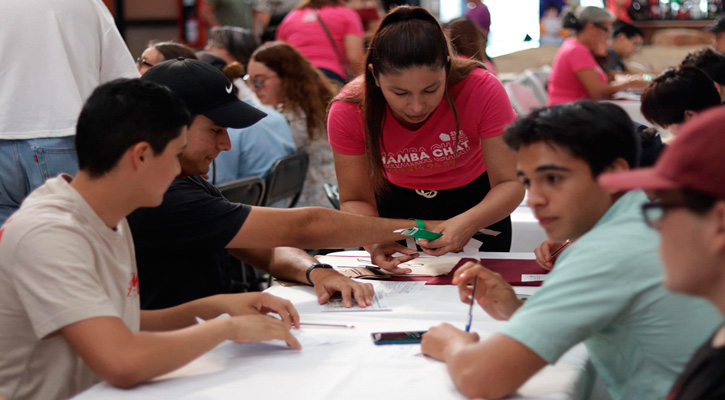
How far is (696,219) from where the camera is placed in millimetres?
864

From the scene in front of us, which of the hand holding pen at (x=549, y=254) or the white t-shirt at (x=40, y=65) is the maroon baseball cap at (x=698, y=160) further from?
the white t-shirt at (x=40, y=65)

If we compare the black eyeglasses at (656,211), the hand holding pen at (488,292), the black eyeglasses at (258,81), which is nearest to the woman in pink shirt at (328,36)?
the black eyeglasses at (258,81)

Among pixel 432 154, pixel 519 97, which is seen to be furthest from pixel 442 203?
pixel 519 97

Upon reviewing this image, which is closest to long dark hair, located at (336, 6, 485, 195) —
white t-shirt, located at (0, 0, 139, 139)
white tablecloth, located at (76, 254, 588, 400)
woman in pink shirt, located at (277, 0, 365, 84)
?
white tablecloth, located at (76, 254, 588, 400)

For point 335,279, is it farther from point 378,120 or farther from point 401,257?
point 378,120

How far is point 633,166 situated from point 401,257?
0.88 m

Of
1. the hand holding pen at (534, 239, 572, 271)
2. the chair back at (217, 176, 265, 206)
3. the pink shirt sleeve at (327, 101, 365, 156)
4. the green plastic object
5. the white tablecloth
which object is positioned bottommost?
the chair back at (217, 176, 265, 206)

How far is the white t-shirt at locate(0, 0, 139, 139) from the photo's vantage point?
2.34 meters

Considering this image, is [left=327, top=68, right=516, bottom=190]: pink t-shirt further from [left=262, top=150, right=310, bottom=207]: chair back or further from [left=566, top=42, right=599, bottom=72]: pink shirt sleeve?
[left=566, top=42, right=599, bottom=72]: pink shirt sleeve

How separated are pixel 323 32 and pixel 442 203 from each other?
2.90 m

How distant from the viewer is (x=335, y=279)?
181 centimetres

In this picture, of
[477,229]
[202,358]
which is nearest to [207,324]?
[202,358]

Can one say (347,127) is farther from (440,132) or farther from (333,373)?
(333,373)

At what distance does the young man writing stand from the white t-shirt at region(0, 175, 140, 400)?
1.03 feet
